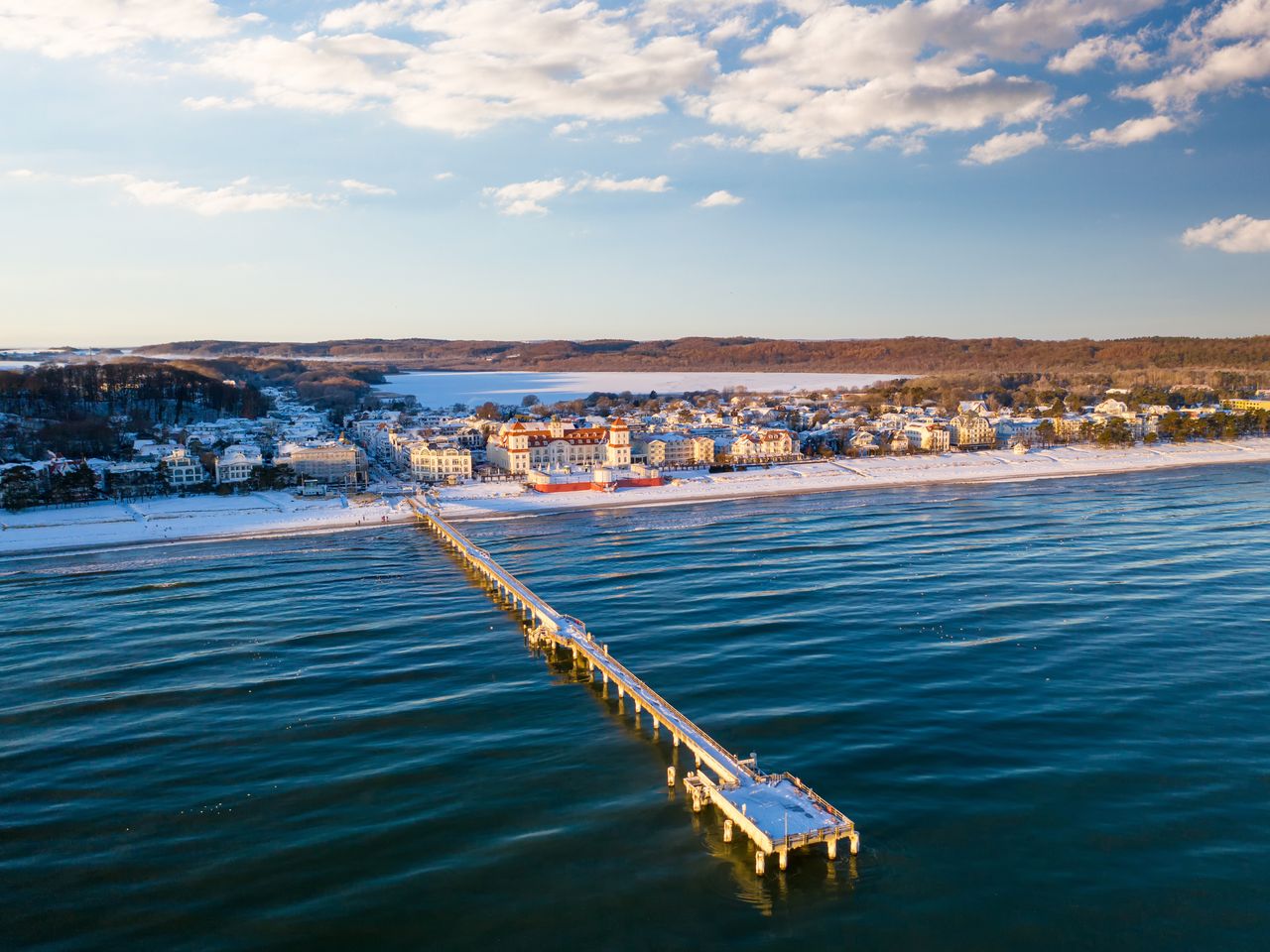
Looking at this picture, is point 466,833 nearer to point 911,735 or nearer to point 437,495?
point 911,735

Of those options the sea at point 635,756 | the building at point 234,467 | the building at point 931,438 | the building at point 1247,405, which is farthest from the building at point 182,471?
the building at point 1247,405

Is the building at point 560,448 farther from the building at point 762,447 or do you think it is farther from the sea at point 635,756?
the sea at point 635,756

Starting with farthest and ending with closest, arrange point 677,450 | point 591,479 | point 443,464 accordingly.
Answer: point 677,450 < point 443,464 < point 591,479

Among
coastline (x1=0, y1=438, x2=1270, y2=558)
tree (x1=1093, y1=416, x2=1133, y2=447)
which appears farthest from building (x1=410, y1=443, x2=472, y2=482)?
tree (x1=1093, y1=416, x2=1133, y2=447)

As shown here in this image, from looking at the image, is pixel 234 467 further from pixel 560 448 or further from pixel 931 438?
pixel 931 438

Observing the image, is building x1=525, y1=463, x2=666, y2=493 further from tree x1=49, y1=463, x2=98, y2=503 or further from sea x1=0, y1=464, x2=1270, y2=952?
tree x1=49, y1=463, x2=98, y2=503

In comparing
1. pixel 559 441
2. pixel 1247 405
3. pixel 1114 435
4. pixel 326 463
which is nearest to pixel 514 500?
pixel 559 441
